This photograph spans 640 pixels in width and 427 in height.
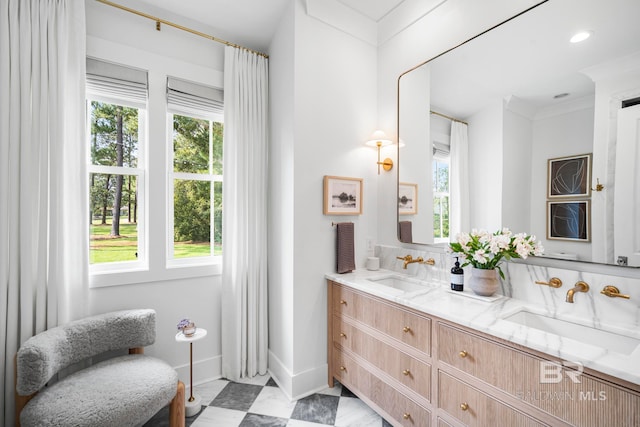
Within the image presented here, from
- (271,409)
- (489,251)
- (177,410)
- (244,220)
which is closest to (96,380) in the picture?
(177,410)

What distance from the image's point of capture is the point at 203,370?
2.26 m

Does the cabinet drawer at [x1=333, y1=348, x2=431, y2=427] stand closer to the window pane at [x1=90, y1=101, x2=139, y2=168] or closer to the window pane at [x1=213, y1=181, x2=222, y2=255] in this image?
the window pane at [x1=213, y1=181, x2=222, y2=255]

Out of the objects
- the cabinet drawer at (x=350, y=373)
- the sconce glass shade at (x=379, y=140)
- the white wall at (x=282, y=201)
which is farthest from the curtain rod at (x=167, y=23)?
the cabinet drawer at (x=350, y=373)

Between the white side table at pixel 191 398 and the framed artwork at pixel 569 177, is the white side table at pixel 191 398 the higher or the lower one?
the lower one

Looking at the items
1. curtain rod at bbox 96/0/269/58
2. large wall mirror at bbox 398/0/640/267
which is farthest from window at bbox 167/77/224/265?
large wall mirror at bbox 398/0/640/267

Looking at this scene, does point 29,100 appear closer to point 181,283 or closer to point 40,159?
point 40,159

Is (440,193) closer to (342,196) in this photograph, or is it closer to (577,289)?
(342,196)

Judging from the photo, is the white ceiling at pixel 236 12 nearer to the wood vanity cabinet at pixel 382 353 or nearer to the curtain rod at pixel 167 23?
the curtain rod at pixel 167 23

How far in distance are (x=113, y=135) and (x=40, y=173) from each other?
54 cm

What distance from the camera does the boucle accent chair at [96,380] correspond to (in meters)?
1.29

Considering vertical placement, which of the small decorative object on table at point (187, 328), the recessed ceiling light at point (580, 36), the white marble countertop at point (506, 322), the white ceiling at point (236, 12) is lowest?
the small decorative object on table at point (187, 328)

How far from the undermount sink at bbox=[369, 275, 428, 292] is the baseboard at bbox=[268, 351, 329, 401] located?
0.79m

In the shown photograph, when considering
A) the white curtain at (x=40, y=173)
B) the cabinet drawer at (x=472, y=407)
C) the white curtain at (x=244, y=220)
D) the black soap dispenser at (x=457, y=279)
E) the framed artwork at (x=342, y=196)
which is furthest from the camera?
the white curtain at (x=244, y=220)

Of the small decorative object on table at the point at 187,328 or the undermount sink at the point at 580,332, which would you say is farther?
the small decorative object on table at the point at 187,328
